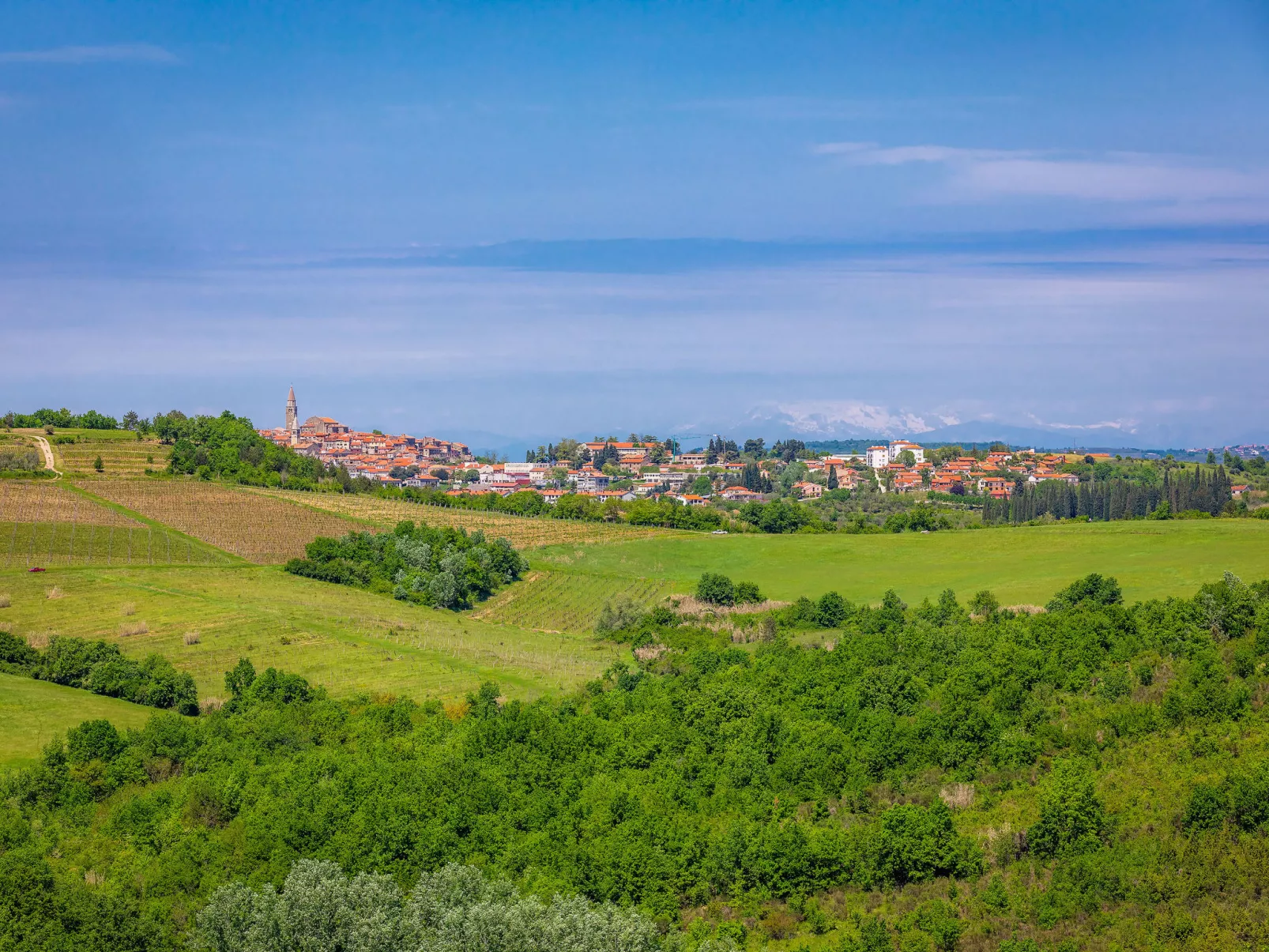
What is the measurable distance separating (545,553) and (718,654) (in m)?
49.8

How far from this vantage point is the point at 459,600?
91.1m

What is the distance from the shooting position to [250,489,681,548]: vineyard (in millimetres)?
117000

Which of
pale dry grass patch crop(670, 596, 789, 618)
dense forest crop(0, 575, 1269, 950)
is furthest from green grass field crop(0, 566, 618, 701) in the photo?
pale dry grass patch crop(670, 596, 789, 618)

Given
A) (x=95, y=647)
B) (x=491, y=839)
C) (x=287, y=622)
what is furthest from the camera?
(x=287, y=622)

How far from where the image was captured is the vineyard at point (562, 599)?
86062mm

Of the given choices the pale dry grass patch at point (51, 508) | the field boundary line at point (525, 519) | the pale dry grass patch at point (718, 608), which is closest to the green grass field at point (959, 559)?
the pale dry grass patch at point (718, 608)

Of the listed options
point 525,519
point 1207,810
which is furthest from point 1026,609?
point 525,519

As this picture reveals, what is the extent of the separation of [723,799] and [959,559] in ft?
197

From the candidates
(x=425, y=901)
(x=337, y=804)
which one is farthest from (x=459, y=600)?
(x=425, y=901)

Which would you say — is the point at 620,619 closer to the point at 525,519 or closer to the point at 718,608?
the point at 718,608

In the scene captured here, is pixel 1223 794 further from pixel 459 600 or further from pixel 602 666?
pixel 459 600

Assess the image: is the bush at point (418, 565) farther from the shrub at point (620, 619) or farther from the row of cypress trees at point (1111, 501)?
the row of cypress trees at point (1111, 501)

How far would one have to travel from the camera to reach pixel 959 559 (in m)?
95.2

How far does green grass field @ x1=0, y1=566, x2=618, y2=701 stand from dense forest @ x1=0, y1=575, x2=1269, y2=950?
22.0 ft
